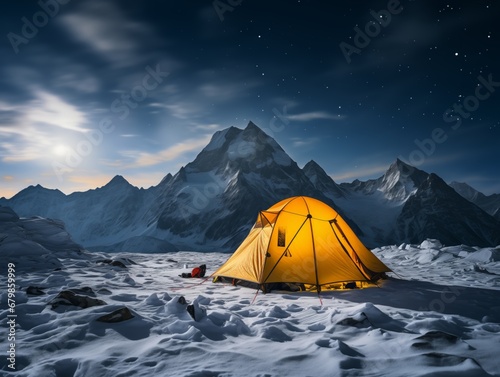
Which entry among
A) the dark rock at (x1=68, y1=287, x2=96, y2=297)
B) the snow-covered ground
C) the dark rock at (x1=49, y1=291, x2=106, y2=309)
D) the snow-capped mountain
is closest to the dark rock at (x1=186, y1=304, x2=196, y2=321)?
the snow-covered ground

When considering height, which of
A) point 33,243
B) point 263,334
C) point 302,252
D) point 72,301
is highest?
point 33,243

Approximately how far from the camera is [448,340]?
4.65 metres

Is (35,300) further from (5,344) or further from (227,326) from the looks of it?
(227,326)

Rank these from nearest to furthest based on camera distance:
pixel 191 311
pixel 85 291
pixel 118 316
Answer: pixel 118 316, pixel 191 311, pixel 85 291

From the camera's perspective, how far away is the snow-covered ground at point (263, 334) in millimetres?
4094

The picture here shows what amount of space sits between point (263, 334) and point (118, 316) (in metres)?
2.65

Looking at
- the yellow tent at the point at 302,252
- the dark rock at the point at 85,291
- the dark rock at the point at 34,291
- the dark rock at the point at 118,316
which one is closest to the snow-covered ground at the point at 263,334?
the dark rock at the point at 85,291

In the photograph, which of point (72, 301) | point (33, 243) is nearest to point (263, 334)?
point (72, 301)

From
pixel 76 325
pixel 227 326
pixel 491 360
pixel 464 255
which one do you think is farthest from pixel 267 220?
pixel 464 255

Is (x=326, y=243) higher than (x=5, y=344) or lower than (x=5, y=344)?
higher

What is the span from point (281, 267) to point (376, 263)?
394 cm

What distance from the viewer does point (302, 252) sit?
10172 millimetres

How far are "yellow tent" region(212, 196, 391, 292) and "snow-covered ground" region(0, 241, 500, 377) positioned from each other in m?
0.69

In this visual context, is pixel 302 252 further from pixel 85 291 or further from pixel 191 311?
pixel 85 291
